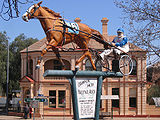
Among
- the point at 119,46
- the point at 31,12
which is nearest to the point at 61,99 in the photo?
the point at 119,46

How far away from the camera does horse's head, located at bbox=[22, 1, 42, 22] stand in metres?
11.9

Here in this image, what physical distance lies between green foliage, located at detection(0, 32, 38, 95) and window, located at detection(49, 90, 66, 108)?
42.2ft

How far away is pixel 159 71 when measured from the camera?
706 inches

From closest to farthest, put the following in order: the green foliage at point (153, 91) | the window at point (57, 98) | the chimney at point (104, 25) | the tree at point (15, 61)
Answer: the window at point (57, 98)
the chimney at point (104, 25)
the green foliage at point (153, 91)
the tree at point (15, 61)

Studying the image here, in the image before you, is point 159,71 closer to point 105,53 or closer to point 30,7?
point 105,53

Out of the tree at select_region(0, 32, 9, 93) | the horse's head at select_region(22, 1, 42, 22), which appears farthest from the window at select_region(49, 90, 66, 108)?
the horse's head at select_region(22, 1, 42, 22)

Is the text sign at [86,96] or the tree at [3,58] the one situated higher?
the tree at [3,58]

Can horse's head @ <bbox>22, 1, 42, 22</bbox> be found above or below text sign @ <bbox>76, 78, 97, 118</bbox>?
above

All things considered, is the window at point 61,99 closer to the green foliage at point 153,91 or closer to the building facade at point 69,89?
the building facade at point 69,89

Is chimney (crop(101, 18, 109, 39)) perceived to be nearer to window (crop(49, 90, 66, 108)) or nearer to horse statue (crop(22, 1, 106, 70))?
window (crop(49, 90, 66, 108))

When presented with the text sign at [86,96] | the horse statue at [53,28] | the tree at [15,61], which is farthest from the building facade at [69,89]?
the horse statue at [53,28]

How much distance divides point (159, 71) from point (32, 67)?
23.1m

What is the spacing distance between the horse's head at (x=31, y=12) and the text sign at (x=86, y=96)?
305 cm

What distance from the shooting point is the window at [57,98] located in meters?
36.6
